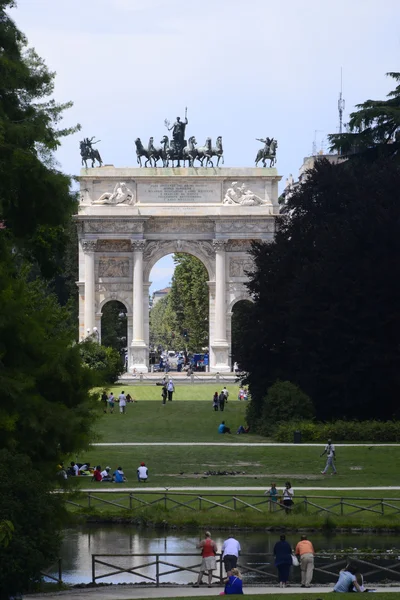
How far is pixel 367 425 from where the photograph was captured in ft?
151

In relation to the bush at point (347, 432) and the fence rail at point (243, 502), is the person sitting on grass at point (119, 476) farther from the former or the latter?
the bush at point (347, 432)

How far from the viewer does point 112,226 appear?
89188 mm

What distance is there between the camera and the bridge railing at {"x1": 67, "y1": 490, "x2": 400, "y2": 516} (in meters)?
30.7

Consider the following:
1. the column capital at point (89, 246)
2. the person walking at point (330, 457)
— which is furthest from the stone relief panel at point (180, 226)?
the person walking at point (330, 457)

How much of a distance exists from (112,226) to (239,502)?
194 feet

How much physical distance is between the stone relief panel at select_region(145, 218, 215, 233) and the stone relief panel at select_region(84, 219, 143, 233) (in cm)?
84

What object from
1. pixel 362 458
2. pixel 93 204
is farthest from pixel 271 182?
pixel 362 458

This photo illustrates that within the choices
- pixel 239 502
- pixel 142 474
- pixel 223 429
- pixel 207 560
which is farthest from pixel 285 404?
pixel 207 560

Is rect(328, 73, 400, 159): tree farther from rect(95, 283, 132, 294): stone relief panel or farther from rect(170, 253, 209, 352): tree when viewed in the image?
rect(170, 253, 209, 352): tree

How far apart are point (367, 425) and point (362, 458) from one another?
512 centimetres

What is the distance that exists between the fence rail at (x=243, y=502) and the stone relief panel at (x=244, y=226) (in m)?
56.4

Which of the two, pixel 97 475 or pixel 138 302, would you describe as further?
pixel 138 302

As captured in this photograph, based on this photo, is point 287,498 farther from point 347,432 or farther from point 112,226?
point 112,226

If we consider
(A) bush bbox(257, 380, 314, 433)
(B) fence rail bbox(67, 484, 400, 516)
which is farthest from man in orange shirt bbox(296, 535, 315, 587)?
(A) bush bbox(257, 380, 314, 433)
